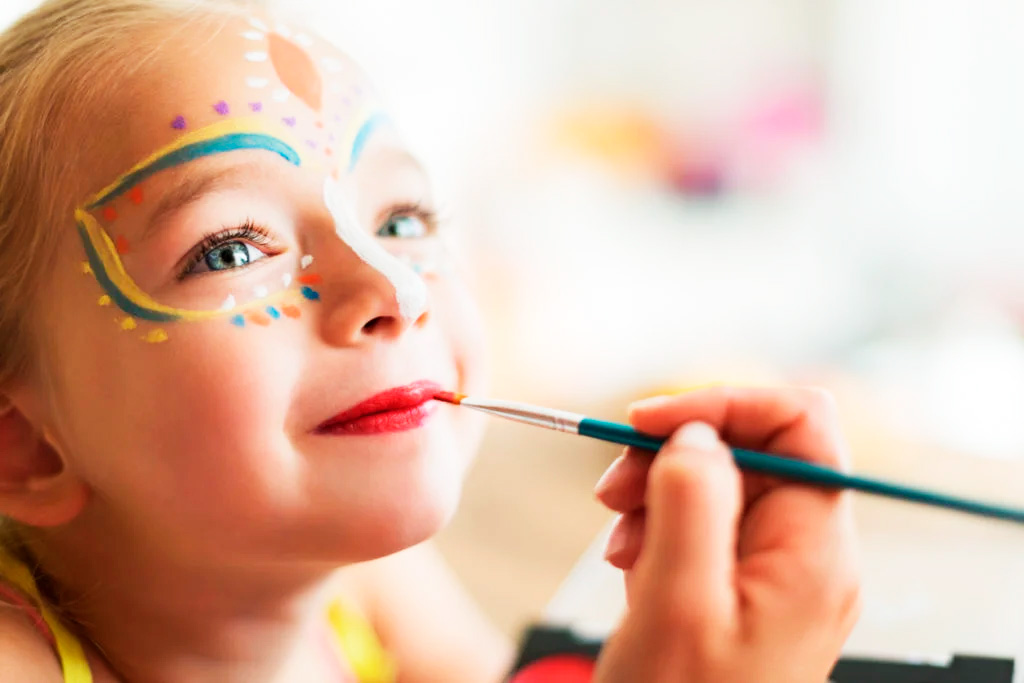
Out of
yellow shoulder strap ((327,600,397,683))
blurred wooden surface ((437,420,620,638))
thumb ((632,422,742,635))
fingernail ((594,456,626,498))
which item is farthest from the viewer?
blurred wooden surface ((437,420,620,638))

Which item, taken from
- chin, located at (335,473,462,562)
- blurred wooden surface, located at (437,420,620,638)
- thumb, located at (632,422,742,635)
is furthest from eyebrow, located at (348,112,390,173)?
blurred wooden surface, located at (437,420,620,638)

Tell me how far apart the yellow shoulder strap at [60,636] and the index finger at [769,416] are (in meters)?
0.45

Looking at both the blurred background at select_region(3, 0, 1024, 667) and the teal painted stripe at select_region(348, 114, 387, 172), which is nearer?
the teal painted stripe at select_region(348, 114, 387, 172)

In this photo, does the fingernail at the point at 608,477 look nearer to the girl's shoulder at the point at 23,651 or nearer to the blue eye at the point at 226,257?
the blue eye at the point at 226,257

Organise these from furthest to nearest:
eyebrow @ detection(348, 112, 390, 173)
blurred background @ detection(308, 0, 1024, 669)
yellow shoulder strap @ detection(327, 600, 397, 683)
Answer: blurred background @ detection(308, 0, 1024, 669)
yellow shoulder strap @ detection(327, 600, 397, 683)
eyebrow @ detection(348, 112, 390, 173)

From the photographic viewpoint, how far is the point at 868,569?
0.84 metres

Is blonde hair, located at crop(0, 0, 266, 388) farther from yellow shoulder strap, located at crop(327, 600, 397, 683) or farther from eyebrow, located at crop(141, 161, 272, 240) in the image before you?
yellow shoulder strap, located at crop(327, 600, 397, 683)

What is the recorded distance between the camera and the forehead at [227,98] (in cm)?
63

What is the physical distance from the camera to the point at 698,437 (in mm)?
490

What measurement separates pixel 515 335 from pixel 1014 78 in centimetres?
121

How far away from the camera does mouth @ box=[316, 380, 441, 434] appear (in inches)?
24.7

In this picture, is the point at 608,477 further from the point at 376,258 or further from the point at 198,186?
the point at 198,186

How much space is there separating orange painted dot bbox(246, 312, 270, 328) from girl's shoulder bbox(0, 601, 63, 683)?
281 millimetres

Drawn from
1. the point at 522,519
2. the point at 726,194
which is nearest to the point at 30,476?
the point at 522,519
